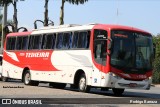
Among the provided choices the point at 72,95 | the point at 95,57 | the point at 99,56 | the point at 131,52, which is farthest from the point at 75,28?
the point at 72,95

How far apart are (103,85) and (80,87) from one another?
2255 millimetres

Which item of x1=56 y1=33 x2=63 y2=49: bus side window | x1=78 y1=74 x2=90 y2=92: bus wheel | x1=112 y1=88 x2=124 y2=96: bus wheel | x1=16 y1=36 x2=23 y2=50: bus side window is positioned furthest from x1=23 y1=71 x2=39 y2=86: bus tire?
x1=112 y1=88 x2=124 y2=96: bus wheel

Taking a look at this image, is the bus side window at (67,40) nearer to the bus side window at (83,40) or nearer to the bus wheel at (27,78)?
the bus side window at (83,40)

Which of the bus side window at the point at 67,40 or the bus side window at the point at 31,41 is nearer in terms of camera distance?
the bus side window at the point at 67,40

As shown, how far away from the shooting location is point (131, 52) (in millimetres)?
22562

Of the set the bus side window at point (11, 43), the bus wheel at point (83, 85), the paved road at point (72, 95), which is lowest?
the paved road at point (72, 95)

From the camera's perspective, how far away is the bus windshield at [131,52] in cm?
2220

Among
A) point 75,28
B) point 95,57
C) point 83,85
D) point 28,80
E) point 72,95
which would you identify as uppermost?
point 75,28

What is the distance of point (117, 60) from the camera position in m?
22.2

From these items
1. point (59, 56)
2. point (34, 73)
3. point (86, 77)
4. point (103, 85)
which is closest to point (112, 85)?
point (103, 85)

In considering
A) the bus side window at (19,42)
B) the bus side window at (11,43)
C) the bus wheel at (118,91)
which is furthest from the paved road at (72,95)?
the bus side window at (11,43)

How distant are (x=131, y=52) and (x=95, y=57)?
1661mm

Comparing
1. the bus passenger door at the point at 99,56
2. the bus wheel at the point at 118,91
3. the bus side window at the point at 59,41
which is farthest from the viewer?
the bus side window at the point at 59,41

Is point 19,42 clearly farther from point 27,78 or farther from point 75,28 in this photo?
point 75,28
